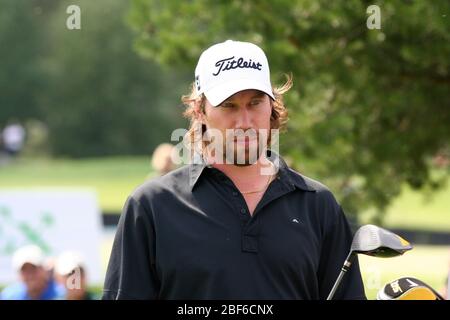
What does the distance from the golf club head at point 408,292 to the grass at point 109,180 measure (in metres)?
27.0

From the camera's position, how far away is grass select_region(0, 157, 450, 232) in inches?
1409

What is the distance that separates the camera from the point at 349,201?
986 cm

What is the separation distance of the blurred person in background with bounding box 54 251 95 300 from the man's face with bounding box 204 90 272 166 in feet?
15.1

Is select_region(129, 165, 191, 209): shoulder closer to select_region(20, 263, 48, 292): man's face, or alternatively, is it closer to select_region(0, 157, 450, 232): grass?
select_region(20, 263, 48, 292): man's face

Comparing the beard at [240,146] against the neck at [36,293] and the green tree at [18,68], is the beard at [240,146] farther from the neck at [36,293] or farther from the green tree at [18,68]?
the green tree at [18,68]

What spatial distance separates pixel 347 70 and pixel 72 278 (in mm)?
2684

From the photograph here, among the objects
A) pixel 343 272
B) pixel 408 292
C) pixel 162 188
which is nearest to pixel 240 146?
pixel 162 188

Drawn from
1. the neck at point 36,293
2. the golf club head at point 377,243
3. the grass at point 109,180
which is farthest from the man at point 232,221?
the grass at point 109,180

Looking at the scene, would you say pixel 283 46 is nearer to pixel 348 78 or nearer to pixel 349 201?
pixel 348 78

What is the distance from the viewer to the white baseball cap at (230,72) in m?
3.52

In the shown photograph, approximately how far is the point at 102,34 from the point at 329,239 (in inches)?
2223

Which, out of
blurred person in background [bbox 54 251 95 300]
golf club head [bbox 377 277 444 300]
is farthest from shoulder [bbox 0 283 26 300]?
golf club head [bbox 377 277 444 300]

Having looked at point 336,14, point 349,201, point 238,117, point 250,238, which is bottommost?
point 349,201

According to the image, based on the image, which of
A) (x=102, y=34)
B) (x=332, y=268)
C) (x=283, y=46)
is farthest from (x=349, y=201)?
(x=102, y=34)
